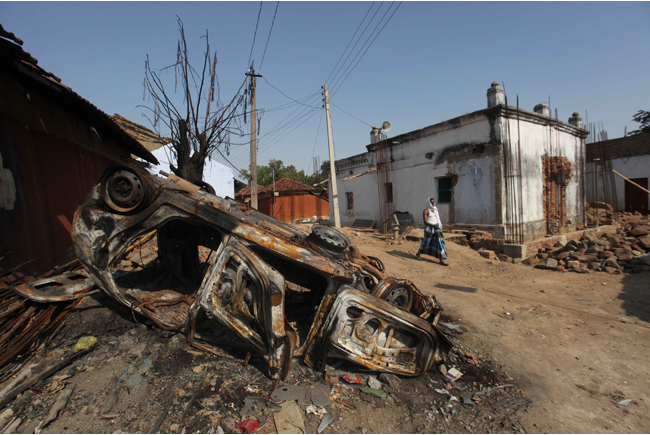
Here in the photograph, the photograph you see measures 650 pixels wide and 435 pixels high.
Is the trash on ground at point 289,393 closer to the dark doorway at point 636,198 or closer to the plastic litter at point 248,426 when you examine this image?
the plastic litter at point 248,426

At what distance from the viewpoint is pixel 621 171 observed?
16312mm

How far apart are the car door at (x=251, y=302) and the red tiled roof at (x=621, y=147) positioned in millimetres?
19884

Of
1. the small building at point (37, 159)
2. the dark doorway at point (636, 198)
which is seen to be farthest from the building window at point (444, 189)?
the dark doorway at point (636, 198)

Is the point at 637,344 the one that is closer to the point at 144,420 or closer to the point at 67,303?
the point at 144,420

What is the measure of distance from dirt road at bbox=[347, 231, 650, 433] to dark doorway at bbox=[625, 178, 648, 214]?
12.4 m

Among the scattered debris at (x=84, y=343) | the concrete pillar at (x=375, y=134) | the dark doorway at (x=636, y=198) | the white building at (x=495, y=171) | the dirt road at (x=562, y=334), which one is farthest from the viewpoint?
the concrete pillar at (x=375, y=134)

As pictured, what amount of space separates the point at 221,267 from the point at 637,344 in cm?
482

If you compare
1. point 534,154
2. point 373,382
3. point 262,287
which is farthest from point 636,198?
point 262,287

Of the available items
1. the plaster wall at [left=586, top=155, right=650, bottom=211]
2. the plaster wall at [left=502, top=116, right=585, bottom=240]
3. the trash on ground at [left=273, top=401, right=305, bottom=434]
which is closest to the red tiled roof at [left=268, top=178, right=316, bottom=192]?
the plaster wall at [left=502, top=116, right=585, bottom=240]

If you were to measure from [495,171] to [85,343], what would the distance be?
11136 mm

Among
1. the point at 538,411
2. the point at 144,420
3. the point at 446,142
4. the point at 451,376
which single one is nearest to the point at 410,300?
the point at 451,376

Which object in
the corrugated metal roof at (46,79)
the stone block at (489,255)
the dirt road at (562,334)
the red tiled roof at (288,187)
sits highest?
the red tiled roof at (288,187)

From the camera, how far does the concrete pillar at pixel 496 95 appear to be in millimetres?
10422

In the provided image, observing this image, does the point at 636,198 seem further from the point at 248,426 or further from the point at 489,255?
the point at 248,426
